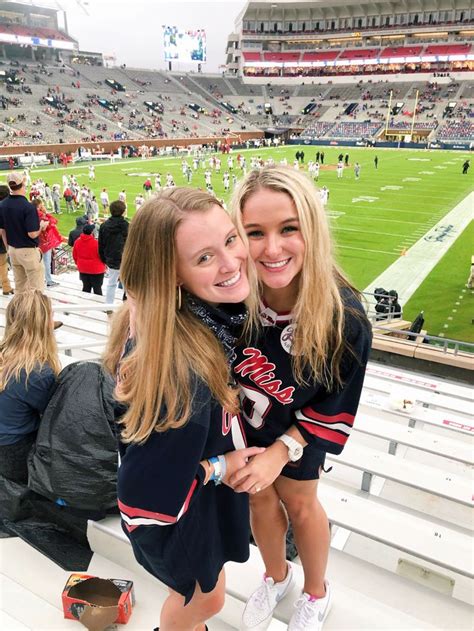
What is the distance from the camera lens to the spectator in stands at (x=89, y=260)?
661 cm

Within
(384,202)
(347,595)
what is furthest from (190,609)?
(384,202)

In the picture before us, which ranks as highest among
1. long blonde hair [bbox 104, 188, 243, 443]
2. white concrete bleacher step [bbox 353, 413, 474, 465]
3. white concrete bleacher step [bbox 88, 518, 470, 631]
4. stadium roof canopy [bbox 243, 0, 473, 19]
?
stadium roof canopy [bbox 243, 0, 473, 19]

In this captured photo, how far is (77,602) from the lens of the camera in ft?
6.18

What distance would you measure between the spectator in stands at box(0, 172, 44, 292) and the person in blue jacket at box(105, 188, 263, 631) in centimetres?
428

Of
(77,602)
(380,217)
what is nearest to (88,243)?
(77,602)

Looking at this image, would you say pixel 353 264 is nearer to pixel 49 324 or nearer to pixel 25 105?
pixel 49 324

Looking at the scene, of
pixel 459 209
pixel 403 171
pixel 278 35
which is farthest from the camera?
pixel 278 35

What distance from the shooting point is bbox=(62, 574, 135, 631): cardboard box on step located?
71.9 inches

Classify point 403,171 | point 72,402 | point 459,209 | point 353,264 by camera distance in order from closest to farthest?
point 72,402
point 353,264
point 459,209
point 403,171

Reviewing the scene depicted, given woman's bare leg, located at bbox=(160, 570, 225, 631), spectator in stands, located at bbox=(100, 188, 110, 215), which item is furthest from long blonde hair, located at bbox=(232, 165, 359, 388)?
spectator in stands, located at bbox=(100, 188, 110, 215)

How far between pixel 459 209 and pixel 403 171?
10441 millimetres

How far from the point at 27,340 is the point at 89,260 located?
16.0 ft

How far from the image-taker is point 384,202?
750 inches

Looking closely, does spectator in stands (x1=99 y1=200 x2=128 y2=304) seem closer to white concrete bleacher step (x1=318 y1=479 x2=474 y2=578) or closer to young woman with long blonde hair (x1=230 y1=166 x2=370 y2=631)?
white concrete bleacher step (x1=318 y1=479 x2=474 y2=578)
